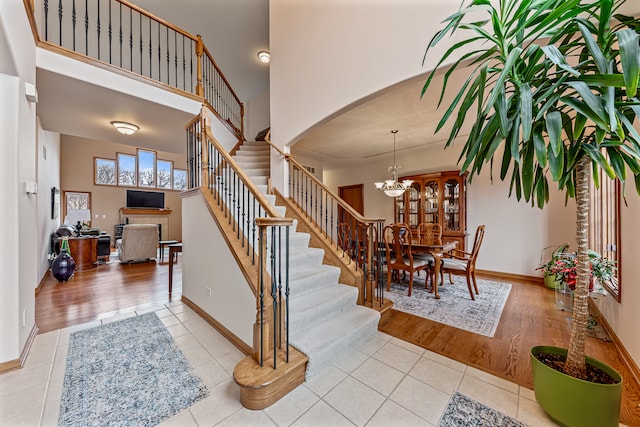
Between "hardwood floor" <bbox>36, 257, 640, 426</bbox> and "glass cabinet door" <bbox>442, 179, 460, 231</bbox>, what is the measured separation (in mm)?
1459

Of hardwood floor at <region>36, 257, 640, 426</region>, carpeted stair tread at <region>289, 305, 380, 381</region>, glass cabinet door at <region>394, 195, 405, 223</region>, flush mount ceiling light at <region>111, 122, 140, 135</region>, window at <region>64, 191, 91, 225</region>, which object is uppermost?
flush mount ceiling light at <region>111, 122, 140, 135</region>

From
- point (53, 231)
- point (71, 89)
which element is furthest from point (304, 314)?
point (53, 231)

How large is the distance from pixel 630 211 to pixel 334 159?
528cm

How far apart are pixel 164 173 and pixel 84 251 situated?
526 centimetres

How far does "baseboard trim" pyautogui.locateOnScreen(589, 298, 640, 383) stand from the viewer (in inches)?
70.4

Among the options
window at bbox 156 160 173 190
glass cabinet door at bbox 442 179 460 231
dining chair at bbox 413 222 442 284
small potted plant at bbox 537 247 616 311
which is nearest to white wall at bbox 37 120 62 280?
window at bbox 156 160 173 190

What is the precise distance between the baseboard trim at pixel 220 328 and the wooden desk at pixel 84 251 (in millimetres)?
3883

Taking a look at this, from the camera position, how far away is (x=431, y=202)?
5441 mm

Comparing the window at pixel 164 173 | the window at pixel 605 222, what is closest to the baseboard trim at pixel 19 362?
the window at pixel 605 222

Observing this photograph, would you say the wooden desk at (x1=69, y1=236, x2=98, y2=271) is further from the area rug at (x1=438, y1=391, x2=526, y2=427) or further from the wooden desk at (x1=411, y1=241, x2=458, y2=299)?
the area rug at (x1=438, y1=391, x2=526, y2=427)

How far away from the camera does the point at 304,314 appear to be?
211cm

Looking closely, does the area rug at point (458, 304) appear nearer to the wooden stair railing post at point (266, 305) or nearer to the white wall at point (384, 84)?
the white wall at point (384, 84)

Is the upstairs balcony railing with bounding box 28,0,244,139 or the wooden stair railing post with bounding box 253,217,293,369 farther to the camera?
the upstairs balcony railing with bounding box 28,0,244,139

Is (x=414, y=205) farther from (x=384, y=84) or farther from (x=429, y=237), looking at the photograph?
(x=384, y=84)
